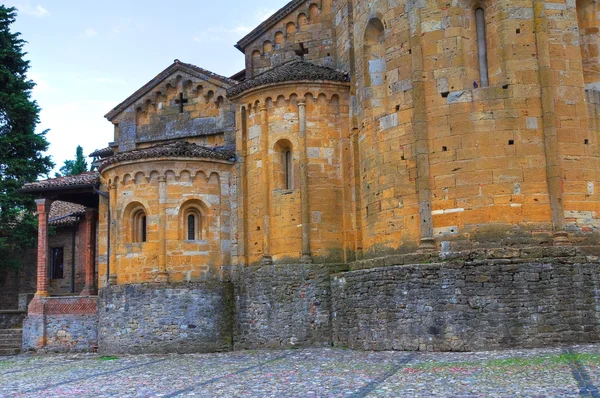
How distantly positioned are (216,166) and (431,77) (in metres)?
7.25

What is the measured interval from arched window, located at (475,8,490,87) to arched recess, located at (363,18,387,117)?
88.6 inches

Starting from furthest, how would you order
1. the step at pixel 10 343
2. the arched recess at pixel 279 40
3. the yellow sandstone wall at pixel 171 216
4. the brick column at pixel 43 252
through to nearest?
1. the brick column at pixel 43 252
2. the step at pixel 10 343
3. the arched recess at pixel 279 40
4. the yellow sandstone wall at pixel 171 216

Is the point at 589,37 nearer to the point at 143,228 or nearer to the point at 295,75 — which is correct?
the point at 295,75

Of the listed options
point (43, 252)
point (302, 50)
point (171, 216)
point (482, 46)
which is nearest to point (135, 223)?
point (171, 216)

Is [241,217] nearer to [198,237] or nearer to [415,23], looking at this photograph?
[198,237]

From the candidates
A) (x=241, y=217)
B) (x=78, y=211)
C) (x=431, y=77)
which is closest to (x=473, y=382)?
(x=431, y=77)

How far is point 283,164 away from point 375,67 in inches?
149

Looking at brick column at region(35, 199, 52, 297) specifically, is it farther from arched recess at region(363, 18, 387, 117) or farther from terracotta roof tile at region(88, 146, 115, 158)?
arched recess at region(363, 18, 387, 117)

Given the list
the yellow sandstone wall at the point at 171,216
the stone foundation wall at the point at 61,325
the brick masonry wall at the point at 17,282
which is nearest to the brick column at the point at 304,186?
the yellow sandstone wall at the point at 171,216

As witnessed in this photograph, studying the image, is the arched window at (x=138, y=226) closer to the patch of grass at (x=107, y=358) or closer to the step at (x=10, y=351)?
the patch of grass at (x=107, y=358)

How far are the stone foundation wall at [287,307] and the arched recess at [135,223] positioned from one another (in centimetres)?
369

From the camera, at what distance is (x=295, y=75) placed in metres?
18.0

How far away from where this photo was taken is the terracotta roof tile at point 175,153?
1908cm

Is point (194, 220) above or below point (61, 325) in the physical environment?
above
